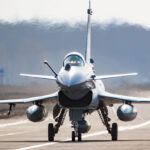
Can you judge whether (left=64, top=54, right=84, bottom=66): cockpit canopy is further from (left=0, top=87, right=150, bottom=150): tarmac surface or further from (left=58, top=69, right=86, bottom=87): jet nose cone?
(left=0, top=87, right=150, bottom=150): tarmac surface

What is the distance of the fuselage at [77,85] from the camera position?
2739 centimetres

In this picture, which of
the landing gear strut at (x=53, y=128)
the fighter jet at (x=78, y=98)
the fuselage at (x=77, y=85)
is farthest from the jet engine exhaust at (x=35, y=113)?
the fuselage at (x=77, y=85)

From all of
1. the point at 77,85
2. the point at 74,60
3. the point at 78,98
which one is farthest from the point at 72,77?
the point at 74,60

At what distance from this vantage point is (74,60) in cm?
2864

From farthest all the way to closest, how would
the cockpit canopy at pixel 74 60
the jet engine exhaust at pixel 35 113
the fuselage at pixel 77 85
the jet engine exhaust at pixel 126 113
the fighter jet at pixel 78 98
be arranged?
the jet engine exhaust at pixel 35 113, the jet engine exhaust at pixel 126 113, the cockpit canopy at pixel 74 60, the fighter jet at pixel 78 98, the fuselage at pixel 77 85

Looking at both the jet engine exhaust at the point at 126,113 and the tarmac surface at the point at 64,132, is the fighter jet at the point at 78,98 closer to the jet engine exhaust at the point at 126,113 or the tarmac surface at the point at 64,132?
the jet engine exhaust at the point at 126,113

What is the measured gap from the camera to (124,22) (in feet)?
174

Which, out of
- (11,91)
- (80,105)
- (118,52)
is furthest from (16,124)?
(80,105)

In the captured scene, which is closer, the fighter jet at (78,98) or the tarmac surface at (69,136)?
the tarmac surface at (69,136)

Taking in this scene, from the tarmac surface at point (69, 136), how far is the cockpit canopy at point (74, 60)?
114 inches

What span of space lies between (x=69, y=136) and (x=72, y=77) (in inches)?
287

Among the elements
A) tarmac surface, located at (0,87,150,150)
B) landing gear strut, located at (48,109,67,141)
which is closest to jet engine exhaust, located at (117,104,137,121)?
tarmac surface, located at (0,87,150,150)

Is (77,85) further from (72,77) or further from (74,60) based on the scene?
(74,60)

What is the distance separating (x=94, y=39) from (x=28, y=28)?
473cm
